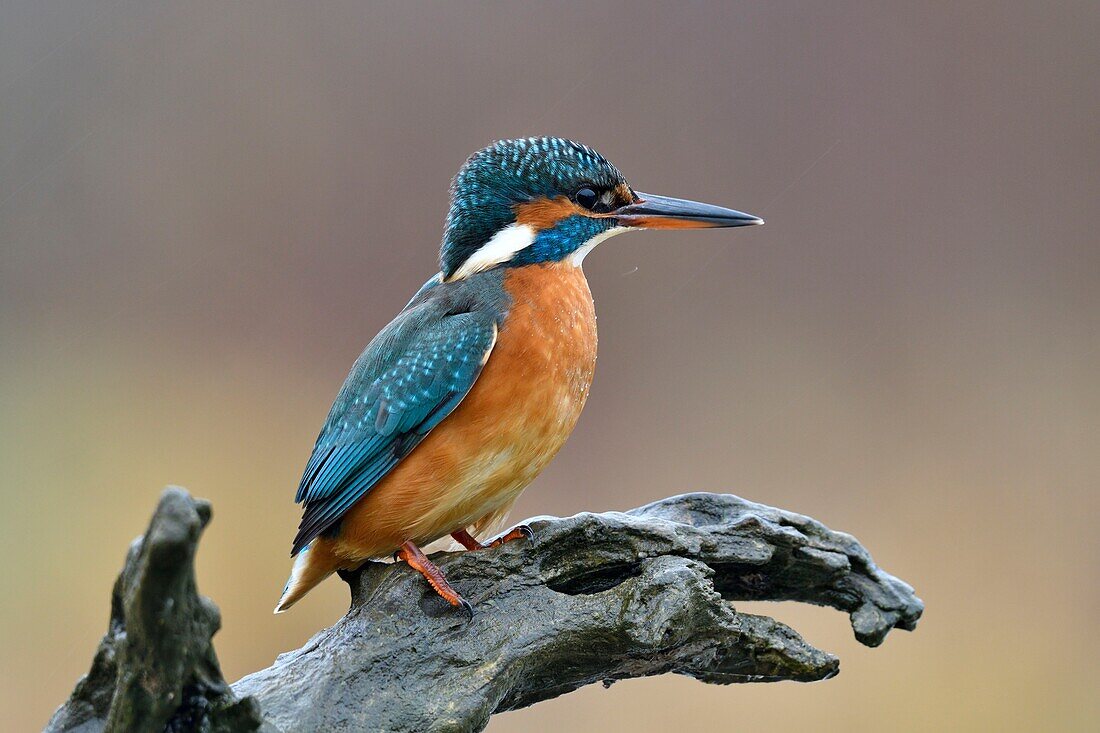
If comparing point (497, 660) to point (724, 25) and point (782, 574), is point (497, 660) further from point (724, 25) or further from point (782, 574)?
point (724, 25)

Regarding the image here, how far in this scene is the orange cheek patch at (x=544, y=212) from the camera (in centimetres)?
226

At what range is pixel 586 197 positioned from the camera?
2.28m

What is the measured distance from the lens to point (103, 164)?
4949 millimetres

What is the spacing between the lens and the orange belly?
210cm

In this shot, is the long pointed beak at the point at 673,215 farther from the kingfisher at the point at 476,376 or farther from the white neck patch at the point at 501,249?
the white neck patch at the point at 501,249

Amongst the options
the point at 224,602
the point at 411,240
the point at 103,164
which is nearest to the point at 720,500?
the point at 224,602

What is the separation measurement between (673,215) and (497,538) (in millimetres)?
726

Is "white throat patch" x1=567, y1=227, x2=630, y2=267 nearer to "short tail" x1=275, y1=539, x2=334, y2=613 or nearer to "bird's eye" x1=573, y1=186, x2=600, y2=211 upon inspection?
"bird's eye" x1=573, y1=186, x2=600, y2=211

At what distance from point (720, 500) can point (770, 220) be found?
2.90 m

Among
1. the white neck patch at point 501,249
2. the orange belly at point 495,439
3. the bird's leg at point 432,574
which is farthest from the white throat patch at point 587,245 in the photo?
the bird's leg at point 432,574

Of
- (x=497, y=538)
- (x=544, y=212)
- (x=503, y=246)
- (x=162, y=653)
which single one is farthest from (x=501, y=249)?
(x=162, y=653)

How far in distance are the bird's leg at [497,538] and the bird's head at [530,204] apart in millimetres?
505

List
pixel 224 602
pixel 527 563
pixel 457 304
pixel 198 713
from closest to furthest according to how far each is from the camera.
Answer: pixel 198 713 → pixel 527 563 → pixel 457 304 → pixel 224 602

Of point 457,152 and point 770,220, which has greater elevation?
point 457,152
